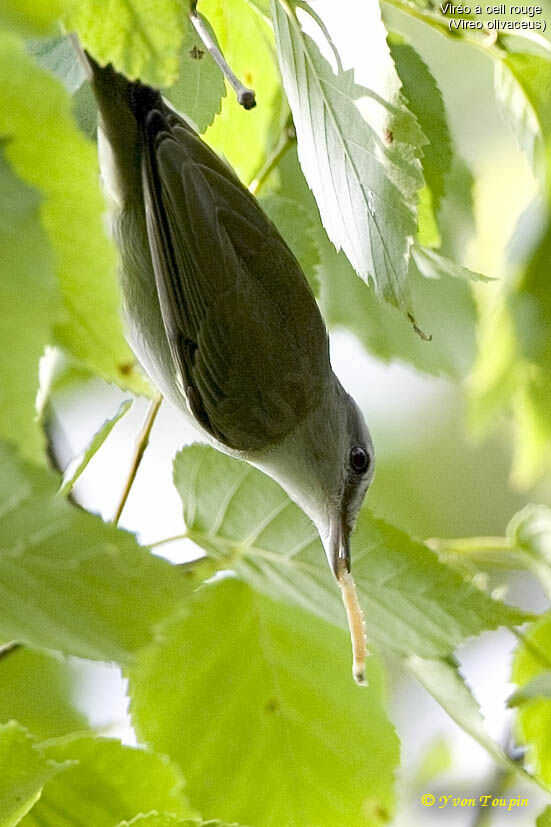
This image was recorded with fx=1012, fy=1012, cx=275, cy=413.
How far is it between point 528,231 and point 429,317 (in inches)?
4.9

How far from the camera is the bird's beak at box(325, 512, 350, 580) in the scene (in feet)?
2.26

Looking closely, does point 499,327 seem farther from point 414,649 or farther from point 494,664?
point 494,664

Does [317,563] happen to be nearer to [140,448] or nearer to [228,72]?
[140,448]

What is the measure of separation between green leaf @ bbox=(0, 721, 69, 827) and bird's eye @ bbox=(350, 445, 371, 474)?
371 mm

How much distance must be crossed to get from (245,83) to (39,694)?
555 millimetres

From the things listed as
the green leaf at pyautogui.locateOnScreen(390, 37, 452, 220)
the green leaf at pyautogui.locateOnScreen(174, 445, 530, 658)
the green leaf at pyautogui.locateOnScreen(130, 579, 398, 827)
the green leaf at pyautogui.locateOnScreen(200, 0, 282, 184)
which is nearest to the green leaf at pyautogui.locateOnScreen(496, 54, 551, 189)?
the green leaf at pyautogui.locateOnScreen(390, 37, 452, 220)

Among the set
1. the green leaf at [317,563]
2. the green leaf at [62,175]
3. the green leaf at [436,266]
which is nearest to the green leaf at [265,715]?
the green leaf at [317,563]

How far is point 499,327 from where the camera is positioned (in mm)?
829

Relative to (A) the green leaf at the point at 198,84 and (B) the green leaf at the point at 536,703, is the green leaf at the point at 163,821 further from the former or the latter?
(A) the green leaf at the point at 198,84

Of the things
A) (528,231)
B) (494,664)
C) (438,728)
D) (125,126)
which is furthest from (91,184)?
(438,728)

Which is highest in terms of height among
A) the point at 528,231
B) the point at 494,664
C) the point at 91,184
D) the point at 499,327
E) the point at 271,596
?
the point at 91,184

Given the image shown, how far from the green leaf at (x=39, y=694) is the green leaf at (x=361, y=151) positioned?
471 mm

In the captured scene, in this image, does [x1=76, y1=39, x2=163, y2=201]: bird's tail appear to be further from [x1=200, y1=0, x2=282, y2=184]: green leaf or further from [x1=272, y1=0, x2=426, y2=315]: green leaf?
[x1=272, y1=0, x2=426, y2=315]: green leaf

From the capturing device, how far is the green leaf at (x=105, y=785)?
0.61 metres
